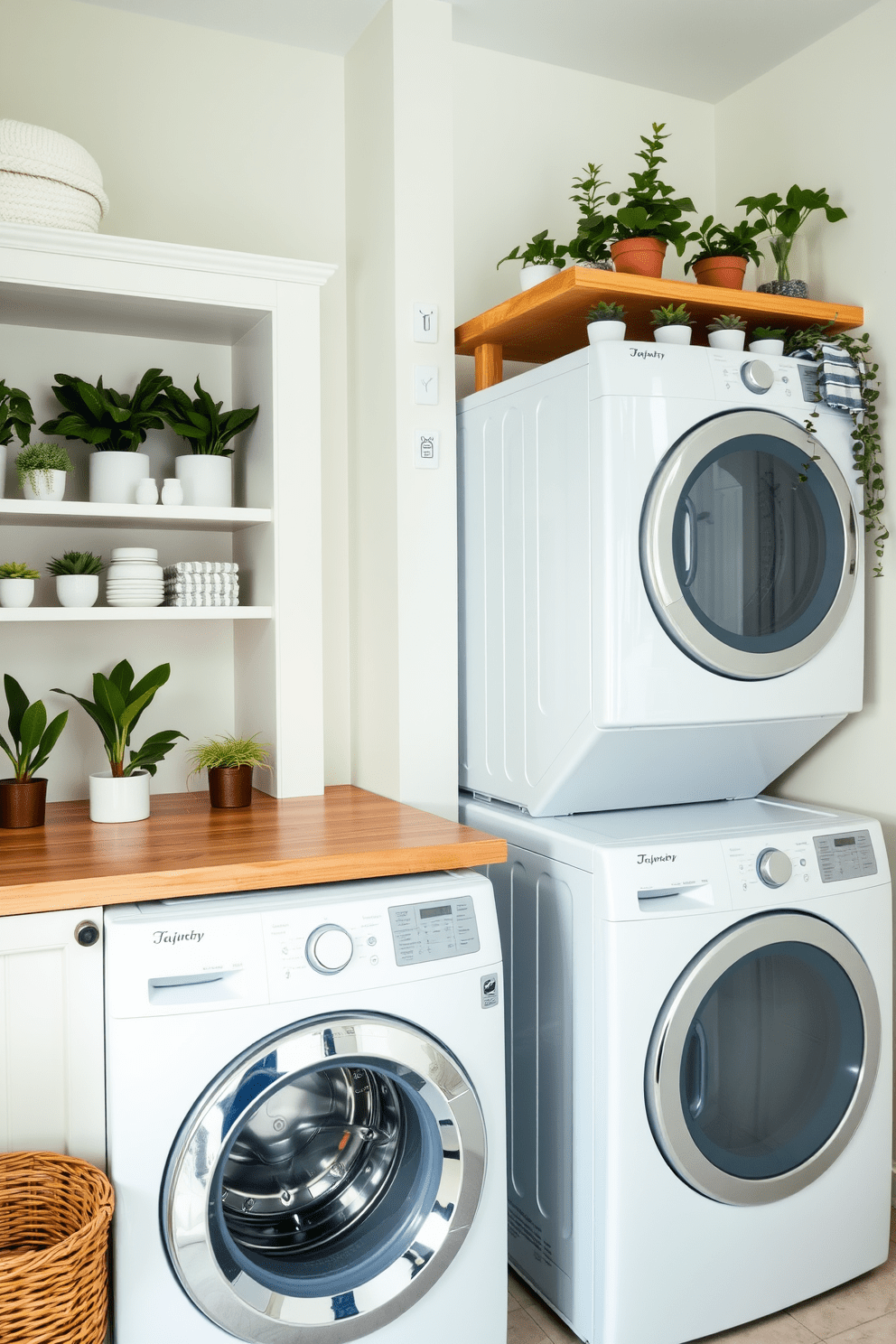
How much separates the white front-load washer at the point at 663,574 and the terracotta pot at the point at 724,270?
13.6 inches

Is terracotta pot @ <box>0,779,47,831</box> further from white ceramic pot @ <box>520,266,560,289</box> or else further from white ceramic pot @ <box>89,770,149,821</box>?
white ceramic pot @ <box>520,266,560,289</box>

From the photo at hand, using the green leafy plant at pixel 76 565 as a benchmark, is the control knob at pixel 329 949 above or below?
below

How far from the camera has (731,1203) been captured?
186 centimetres

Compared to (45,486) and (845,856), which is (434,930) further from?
(45,486)

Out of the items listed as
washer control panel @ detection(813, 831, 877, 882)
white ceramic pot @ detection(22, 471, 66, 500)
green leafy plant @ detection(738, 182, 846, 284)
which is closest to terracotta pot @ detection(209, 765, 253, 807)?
white ceramic pot @ detection(22, 471, 66, 500)

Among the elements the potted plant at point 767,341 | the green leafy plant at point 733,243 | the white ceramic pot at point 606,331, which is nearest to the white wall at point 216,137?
the white ceramic pot at point 606,331

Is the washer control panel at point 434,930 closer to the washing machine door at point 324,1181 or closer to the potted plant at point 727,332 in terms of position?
the washing machine door at point 324,1181

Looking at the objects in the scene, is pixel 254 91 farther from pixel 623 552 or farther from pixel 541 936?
pixel 541 936

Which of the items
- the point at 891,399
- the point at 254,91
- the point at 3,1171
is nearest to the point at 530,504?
the point at 891,399

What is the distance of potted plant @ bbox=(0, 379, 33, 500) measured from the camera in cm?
201

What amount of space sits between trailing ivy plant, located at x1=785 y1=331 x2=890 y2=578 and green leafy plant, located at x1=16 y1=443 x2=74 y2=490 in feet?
4.87

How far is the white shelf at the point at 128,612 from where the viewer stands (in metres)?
2.02

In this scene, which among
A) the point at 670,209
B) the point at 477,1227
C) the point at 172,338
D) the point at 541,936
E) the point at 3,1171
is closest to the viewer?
the point at 3,1171

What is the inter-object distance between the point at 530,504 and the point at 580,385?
0.27m
